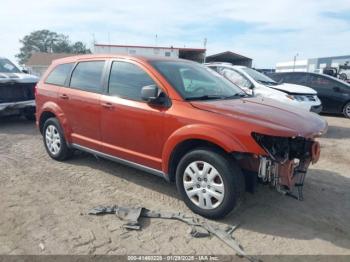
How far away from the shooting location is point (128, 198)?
171 inches

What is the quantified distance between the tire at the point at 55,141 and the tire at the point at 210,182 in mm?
2494

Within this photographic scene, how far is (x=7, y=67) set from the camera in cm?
977

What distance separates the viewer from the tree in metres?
87.4

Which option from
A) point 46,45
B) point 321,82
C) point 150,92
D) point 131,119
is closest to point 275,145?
point 150,92

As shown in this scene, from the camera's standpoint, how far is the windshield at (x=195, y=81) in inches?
167

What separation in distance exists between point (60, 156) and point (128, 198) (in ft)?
6.48

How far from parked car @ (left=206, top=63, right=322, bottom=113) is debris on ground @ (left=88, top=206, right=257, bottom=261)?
16.5 feet

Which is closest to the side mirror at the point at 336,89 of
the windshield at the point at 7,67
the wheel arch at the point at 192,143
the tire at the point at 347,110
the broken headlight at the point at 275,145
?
the tire at the point at 347,110

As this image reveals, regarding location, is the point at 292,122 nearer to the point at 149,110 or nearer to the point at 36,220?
the point at 149,110

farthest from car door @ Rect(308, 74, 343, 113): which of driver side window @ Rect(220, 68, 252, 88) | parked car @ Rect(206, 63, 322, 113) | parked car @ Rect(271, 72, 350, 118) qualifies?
driver side window @ Rect(220, 68, 252, 88)

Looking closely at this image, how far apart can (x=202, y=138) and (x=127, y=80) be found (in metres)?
1.49

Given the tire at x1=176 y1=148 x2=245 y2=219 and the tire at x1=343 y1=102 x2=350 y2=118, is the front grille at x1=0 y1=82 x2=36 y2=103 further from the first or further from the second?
the tire at x1=343 y1=102 x2=350 y2=118

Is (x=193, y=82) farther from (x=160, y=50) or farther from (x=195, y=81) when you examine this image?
(x=160, y=50)

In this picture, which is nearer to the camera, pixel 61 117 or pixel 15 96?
pixel 61 117
